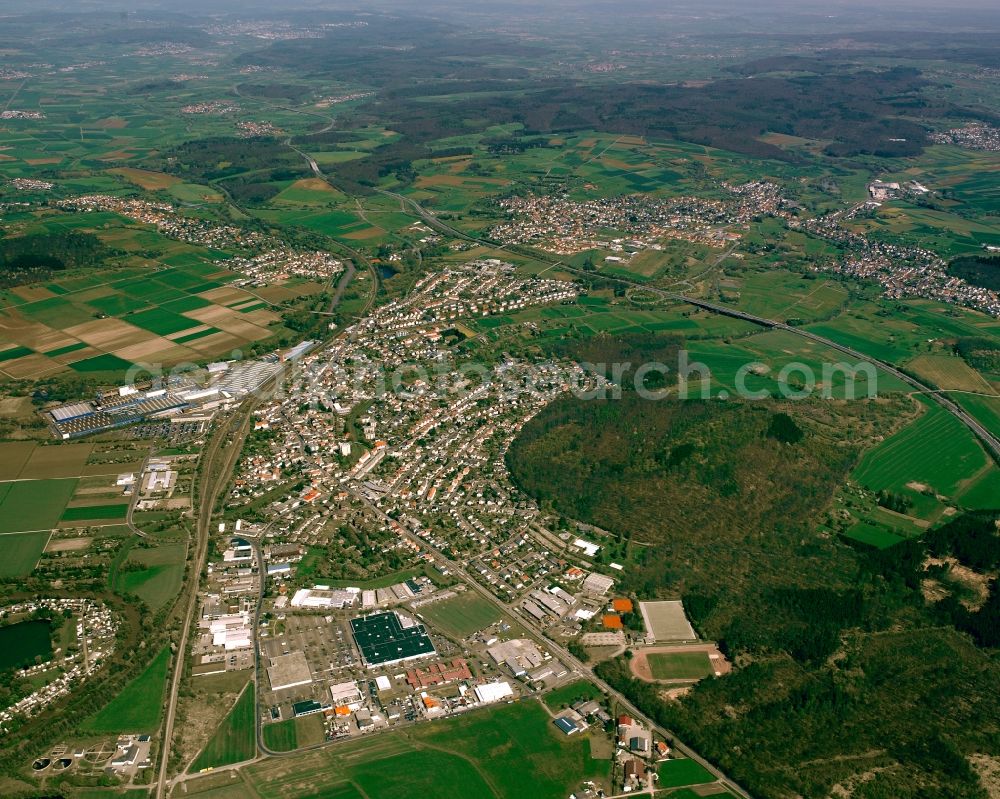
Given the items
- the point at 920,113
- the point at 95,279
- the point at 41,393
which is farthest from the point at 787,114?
the point at 41,393

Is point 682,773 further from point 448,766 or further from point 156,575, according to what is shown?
point 156,575

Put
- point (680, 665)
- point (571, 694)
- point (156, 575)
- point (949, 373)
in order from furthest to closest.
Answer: point (949, 373) < point (156, 575) < point (680, 665) < point (571, 694)

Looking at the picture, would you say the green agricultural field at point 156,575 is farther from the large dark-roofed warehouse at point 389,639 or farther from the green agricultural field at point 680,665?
the green agricultural field at point 680,665

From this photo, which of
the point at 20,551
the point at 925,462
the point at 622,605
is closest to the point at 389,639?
the point at 622,605

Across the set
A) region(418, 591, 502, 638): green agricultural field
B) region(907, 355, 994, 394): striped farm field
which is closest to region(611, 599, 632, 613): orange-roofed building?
region(418, 591, 502, 638): green agricultural field

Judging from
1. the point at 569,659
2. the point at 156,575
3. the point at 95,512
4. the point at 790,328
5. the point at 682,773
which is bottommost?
the point at 682,773

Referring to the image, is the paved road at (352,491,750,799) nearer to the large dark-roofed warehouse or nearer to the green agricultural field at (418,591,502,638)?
the green agricultural field at (418,591,502,638)

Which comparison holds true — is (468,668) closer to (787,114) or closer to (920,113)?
(787,114)

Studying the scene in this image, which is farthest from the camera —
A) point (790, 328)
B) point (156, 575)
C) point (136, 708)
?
point (790, 328)
